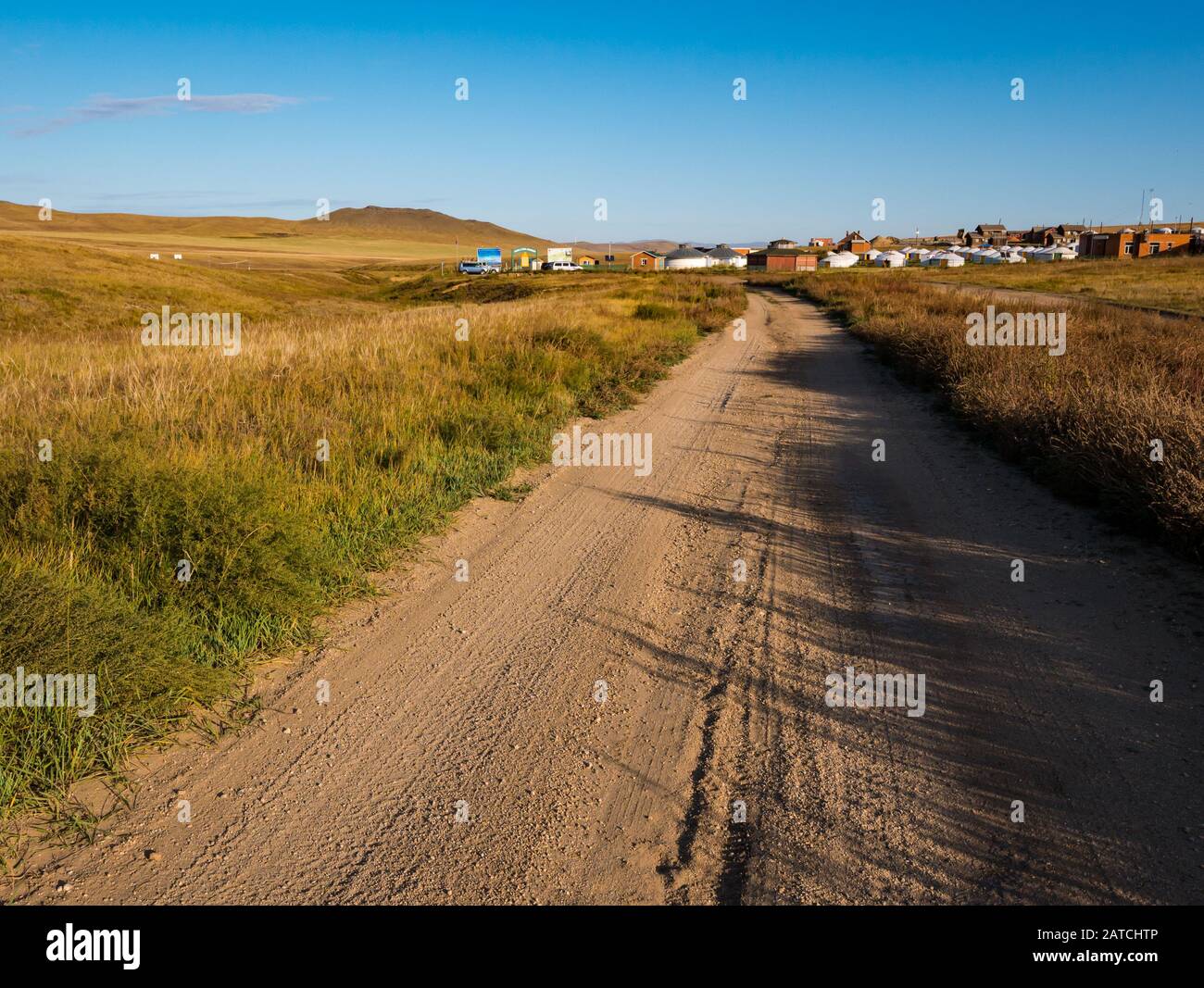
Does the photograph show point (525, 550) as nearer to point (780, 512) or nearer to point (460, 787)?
point (780, 512)

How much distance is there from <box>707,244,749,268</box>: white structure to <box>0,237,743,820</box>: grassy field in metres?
115

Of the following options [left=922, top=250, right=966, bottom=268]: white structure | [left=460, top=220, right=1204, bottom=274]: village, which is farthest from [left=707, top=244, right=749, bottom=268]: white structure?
[left=922, top=250, right=966, bottom=268]: white structure

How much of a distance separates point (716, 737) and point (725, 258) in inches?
5319

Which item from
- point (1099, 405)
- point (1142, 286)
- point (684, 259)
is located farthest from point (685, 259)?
point (1099, 405)

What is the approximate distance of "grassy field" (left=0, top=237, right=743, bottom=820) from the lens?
3.59m

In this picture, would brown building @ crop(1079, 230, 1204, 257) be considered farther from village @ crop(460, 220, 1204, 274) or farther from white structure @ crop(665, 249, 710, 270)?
white structure @ crop(665, 249, 710, 270)

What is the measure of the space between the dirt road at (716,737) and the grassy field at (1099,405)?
1.38 ft

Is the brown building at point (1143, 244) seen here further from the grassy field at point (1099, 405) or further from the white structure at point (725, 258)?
the grassy field at point (1099, 405)

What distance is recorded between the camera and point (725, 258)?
5172 inches

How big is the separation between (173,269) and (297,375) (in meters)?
39.5

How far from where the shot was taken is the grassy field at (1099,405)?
5.94 m

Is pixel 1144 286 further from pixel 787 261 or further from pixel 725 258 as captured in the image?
pixel 725 258

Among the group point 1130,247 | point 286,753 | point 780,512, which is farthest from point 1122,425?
point 1130,247

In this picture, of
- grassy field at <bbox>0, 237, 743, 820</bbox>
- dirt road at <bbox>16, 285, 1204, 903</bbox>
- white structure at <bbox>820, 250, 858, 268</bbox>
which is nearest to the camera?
dirt road at <bbox>16, 285, 1204, 903</bbox>
